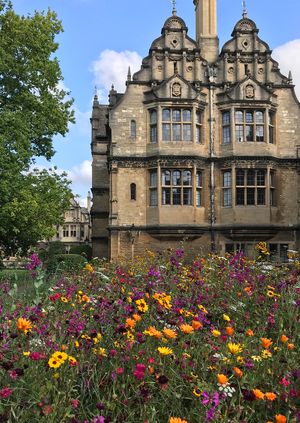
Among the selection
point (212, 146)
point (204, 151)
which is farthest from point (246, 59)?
point (204, 151)

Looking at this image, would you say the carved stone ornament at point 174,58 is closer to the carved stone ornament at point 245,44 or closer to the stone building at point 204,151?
the stone building at point 204,151

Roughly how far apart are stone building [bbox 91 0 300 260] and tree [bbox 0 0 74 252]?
15.7 feet

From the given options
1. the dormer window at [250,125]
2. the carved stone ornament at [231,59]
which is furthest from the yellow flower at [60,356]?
the carved stone ornament at [231,59]

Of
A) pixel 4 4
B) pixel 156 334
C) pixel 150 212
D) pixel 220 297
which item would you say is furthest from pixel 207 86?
pixel 156 334

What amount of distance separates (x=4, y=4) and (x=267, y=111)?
548 inches

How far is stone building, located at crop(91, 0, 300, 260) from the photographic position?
23.8 m

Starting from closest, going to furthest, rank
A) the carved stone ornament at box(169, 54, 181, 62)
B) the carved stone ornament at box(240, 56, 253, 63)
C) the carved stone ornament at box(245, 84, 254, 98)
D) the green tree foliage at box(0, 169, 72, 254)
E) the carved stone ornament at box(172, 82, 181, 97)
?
the green tree foliage at box(0, 169, 72, 254), the carved stone ornament at box(172, 82, 181, 97), the carved stone ornament at box(245, 84, 254, 98), the carved stone ornament at box(169, 54, 181, 62), the carved stone ornament at box(240, 56, 253, 63)

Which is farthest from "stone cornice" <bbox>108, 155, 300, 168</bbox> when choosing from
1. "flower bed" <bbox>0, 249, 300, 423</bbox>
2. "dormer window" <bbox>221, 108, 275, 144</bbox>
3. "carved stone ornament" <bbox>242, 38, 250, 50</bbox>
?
"flower bed" <bbox>0, 249, 300, 423</bbox>

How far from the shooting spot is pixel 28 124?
735 inches

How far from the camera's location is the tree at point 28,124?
17.4m

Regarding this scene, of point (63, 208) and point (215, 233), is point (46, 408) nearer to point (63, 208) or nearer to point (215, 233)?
point (63, 208)

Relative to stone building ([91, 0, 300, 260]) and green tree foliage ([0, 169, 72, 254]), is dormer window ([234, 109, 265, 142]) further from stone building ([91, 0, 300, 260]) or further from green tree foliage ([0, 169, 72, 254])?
green tree foliage ([0, 169, 72, 254])

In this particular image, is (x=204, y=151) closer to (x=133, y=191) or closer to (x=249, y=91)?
(x=249, y=91)

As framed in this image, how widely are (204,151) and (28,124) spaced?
9.85 m
